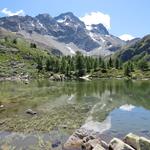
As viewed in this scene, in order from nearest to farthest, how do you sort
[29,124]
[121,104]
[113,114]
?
[29,124] < [113,114] < [121,104]

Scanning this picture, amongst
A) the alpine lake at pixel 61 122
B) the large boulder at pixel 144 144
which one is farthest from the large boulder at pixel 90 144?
the large boulder at pixel 144 144

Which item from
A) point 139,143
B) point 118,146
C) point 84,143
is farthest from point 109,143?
point 139,143

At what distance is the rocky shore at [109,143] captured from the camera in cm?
3148

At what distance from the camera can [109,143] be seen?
33750 millimetres

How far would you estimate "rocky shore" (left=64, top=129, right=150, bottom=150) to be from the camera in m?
31.5

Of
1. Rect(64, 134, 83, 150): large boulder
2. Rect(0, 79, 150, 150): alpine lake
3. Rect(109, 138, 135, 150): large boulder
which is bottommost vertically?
Rect(0, 79, 150, 150): alpine lake

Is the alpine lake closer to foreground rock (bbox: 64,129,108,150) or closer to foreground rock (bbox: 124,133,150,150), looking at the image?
foreground rock (bbox: 64,129,108,150)

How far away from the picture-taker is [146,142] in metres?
31.6

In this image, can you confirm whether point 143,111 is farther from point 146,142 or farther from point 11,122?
point 146,142

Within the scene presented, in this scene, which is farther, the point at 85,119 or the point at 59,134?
the point at 85,119

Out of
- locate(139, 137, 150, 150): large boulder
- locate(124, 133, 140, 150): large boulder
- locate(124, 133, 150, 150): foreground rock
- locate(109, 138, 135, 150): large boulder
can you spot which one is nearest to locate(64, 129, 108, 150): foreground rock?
locate(109, 138, 135, 150): large boulder

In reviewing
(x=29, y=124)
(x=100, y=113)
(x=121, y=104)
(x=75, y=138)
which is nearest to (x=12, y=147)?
(x=75, y=138)

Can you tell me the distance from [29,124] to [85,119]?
9643 millimetres

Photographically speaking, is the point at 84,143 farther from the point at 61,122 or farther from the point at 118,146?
the point at 61,122
